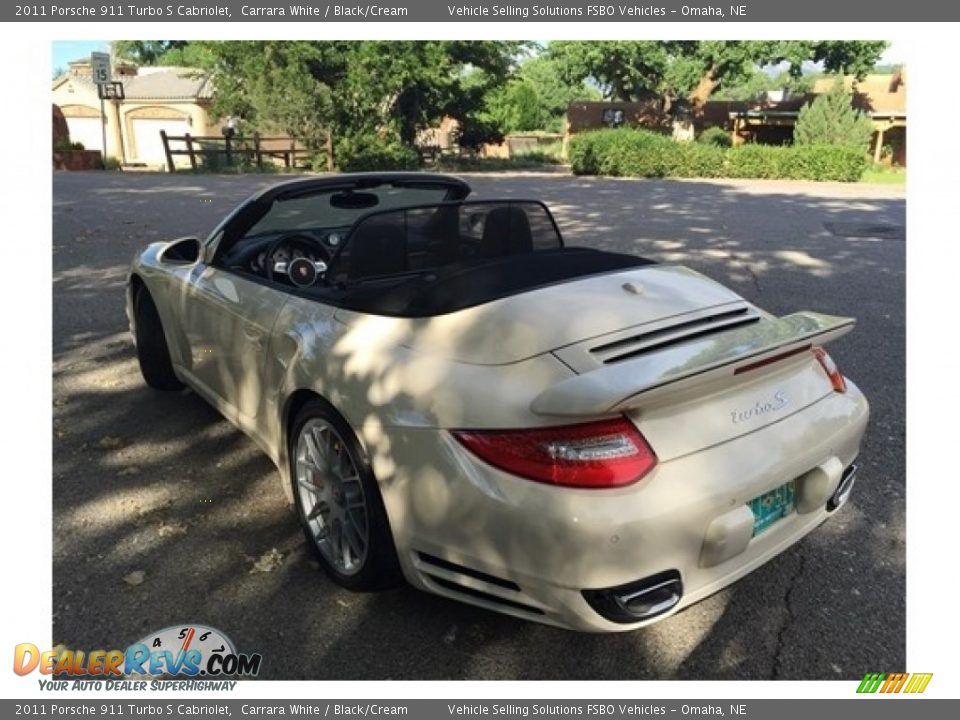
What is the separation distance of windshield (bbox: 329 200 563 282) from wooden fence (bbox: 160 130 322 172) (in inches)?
979

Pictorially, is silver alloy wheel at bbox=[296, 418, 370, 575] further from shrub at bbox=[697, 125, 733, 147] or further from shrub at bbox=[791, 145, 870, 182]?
shrub at bbox=[697, 125, 733, 147]

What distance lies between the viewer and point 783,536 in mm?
2385

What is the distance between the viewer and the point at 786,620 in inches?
100.0

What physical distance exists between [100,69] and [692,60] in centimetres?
2449

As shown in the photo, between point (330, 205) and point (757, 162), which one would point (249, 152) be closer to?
point (757, 162)

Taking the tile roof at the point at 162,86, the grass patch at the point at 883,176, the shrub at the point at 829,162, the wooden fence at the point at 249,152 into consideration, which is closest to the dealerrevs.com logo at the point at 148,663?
the wooden fence at the point at 249,152

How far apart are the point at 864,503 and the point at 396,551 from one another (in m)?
2.24

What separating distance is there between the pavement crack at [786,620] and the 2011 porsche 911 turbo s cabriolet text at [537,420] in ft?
1.07

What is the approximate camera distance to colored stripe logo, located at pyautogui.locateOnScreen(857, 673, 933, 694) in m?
2.30

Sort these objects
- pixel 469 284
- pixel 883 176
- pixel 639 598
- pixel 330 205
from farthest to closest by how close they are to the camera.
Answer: pixel 883 176, pixel 330 205, pixel 469 284, pixel 639 598

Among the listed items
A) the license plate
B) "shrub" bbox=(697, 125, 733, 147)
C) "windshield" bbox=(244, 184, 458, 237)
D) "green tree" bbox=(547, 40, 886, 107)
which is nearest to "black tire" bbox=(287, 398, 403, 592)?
the license plate

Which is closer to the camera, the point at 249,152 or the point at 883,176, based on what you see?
the point at 883,176

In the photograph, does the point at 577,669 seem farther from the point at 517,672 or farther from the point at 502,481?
the point at 502,481

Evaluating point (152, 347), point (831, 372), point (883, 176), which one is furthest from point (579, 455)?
point (883, 176)
